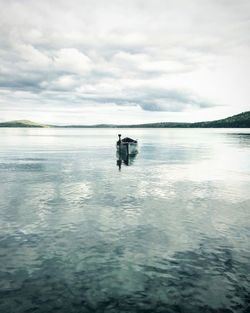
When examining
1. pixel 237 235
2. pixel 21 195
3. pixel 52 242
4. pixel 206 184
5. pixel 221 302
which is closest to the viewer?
pixel 221 302

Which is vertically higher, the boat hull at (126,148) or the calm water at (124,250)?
the boat hull at (126,148)

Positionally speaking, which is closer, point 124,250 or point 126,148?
point 124,250

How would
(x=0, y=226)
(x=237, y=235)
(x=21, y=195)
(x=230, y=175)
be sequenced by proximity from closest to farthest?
(x=237, y=235) → (x=0, y=226) → (x=21, y=195) → (x=230, y=175)

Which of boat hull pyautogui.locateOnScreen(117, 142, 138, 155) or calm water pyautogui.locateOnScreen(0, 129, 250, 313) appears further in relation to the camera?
boat hull pyautogui.locateOnScreen(117, 142, 138, 155)

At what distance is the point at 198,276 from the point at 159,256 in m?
2.46

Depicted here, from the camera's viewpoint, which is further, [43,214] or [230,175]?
→ [230,175]

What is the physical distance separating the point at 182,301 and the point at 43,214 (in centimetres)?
1355

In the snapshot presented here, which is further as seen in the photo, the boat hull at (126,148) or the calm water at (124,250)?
the boat hull at (126,148)

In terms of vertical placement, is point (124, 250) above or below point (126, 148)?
below

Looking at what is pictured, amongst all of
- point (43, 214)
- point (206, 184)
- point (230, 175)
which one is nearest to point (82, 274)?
point (43, 214)

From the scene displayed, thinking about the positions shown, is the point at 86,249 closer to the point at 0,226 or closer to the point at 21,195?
the point at 0,226

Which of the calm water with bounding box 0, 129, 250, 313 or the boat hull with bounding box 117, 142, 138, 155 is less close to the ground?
the boat hull with bounding box 117, 142, 138, 155

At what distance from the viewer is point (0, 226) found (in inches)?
783

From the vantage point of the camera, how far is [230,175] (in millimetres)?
43844
